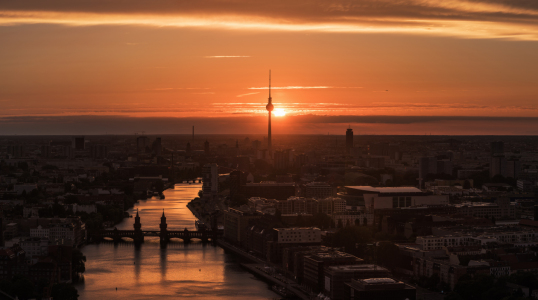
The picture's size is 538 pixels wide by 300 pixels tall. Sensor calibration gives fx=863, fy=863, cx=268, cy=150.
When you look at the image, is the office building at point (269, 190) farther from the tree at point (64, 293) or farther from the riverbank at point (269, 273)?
the tree at point (64, 293)

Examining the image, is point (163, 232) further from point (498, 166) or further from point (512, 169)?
point (512, 169)

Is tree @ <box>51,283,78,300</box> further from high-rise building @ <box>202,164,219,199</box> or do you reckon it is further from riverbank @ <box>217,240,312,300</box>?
high-rise building @ <box>202,164,219,199</box>

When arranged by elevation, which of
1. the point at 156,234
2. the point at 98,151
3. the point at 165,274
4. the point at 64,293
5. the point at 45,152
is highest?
the point at 98,151

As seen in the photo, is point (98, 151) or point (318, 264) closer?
point (318, 264)

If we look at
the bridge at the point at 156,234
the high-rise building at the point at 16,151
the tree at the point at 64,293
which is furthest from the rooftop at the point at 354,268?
the high-rise building at the point at 16,151

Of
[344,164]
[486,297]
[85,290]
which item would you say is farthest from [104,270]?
[344,164]

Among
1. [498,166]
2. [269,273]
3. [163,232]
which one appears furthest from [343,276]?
[498,166]

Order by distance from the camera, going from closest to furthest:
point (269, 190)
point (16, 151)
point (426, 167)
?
point (269, 190)
point (426, 167)
point (16, 151)
